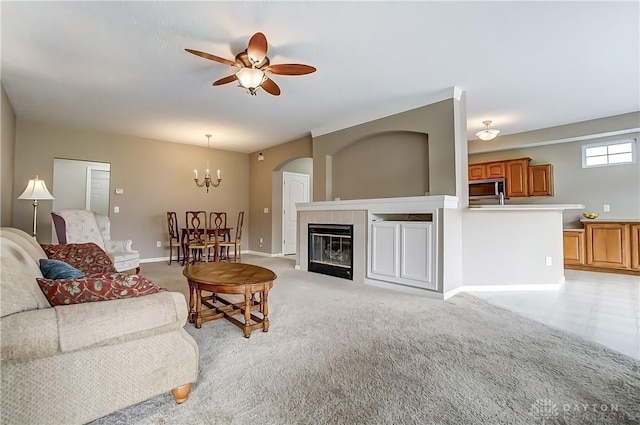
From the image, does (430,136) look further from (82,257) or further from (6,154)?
(6,154)

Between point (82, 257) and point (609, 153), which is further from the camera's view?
point (609, 153)

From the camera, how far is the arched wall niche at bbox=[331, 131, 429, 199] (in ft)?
14.5

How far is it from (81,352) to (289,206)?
622 centimetres

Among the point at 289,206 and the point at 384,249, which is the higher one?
the point at 289,206

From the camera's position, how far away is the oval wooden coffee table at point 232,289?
90.4 inches

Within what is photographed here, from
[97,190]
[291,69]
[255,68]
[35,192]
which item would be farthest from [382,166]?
[97,190]

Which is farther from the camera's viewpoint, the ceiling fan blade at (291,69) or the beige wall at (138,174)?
the beige wall at (138,174)

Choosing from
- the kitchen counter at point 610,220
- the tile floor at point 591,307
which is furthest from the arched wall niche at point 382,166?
the kitchen counter at point 610,220

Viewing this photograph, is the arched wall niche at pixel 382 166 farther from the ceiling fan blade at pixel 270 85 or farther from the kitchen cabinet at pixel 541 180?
the kitchen cabinet at pixel 541 180

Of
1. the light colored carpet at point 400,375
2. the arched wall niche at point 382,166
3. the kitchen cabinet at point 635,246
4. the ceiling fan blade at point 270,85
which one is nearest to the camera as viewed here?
the light colored carpet at point 400,375

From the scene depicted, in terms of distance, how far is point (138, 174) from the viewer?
20.1 ft

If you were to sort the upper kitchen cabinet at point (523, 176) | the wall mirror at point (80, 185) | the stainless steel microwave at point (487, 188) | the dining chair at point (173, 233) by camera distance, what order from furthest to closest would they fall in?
the wall mirror at point (80, 185), the stainless steel microwave at point (487, 188), the upper kitchen cabinet at point (523, 176), the dining chair at point (173, 233)

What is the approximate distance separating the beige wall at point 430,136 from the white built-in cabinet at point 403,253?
64 cm

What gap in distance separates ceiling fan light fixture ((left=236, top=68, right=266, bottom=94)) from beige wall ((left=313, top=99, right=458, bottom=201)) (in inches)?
89.9
